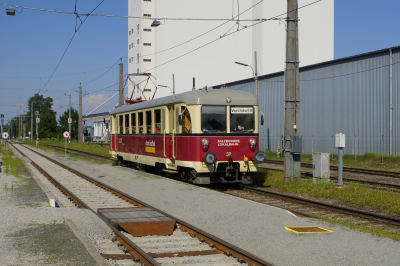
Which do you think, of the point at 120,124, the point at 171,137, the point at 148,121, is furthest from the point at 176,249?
the point at 120,124

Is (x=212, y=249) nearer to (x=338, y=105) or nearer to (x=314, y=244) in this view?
(x=314, y=244)

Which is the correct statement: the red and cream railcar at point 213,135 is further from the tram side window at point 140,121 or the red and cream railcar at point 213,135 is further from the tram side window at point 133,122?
the tram side window at point 133,122

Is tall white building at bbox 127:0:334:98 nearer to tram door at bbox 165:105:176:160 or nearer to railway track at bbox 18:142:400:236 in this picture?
tram door at bbox 165:105:176:160

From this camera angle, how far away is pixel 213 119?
543 inches

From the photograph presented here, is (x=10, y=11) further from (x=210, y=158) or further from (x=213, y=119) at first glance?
(x=210, y=158)

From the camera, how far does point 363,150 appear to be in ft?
92.3

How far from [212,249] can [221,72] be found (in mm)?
58197

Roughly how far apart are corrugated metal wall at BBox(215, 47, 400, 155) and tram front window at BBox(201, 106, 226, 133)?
16.0 m

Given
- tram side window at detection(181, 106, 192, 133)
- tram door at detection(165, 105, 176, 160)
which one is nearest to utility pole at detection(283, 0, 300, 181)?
tram side window at detection(181, 106, 192, 133)

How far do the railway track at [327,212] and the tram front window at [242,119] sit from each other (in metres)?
2.10

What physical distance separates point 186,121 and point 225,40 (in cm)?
5005

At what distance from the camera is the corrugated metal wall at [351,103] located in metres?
26.6

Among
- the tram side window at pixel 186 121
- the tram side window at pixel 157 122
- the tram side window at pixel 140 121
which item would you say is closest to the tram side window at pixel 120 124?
the tram side window at pixel 140 121

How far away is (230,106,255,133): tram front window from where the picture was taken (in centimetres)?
1399
